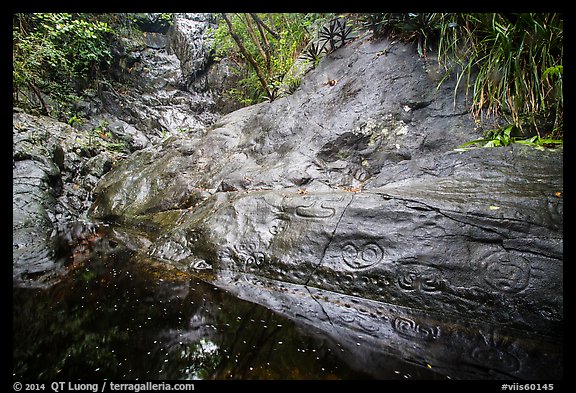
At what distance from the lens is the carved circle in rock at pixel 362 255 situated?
2336 mm

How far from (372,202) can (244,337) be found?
1609 mm

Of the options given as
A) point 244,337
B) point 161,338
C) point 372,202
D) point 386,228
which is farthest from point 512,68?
point 161,338

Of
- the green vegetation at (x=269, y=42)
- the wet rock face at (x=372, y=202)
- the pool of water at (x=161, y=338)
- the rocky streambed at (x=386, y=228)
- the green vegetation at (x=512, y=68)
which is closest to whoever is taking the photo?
the pool of water at (x=161, y=338)

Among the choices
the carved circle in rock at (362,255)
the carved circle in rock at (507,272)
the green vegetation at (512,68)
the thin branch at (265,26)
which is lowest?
the carved circle in rock at (507,272)

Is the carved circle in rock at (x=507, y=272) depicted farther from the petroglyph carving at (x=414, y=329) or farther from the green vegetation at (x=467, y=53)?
the green vegetation at (x=467, y=53)

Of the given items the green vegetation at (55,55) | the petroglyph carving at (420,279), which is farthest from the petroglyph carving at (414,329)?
the green vegetation at (55,55)

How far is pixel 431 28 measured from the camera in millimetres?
4148

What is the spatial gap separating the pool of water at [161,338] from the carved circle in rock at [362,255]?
2.46 ft

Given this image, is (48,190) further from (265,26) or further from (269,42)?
(269,42)

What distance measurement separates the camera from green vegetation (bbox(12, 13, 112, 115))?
259 inches

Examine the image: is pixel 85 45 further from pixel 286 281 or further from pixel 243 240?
pixel 286 281

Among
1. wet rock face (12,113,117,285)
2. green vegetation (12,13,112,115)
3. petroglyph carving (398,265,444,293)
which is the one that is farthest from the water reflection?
green vegetation (12,13,112,115)
